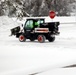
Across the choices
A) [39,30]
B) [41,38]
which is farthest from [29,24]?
[41,38]

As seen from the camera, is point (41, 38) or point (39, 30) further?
point (39, 30)

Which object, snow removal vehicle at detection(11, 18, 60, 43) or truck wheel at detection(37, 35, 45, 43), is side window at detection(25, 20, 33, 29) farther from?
truck wheel at detection(37, 35, 45, 43)

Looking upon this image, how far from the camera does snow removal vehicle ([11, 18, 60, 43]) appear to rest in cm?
2553

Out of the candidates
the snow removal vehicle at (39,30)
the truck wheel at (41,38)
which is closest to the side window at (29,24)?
the snow removal vehicle at (39,30)

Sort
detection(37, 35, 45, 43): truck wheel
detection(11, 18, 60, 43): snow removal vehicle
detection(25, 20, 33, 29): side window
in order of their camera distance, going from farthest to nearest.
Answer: detection(25, 20, 33, 29): side window
detection(11, 18, 60, 43): snow removal vehicle
detection(37, 35, 45, 43): truck wheel

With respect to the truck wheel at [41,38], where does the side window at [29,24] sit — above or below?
above

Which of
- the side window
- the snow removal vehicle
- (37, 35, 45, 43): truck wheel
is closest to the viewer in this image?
(37, 35, 45, 43): truck wheel

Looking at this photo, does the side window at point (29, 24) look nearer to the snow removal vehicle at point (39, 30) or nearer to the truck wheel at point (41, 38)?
the snow removal vehicle at point (39, 30)

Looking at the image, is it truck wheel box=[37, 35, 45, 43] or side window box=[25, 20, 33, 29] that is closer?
truck wheel box=[37, 35, 45, 43]

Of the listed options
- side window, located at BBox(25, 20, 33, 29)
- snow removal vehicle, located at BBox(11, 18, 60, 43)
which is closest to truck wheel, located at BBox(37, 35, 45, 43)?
snow removal vehicle, located at BBox(11, 18, 60, 43)

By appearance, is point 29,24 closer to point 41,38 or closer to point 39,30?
point 39,30

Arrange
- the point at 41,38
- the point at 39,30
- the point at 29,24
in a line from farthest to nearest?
the point at 29,24
the point at 39,30
the point at 41,38

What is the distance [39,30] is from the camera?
25766 millimetres

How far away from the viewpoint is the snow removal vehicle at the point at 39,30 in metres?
25.5
